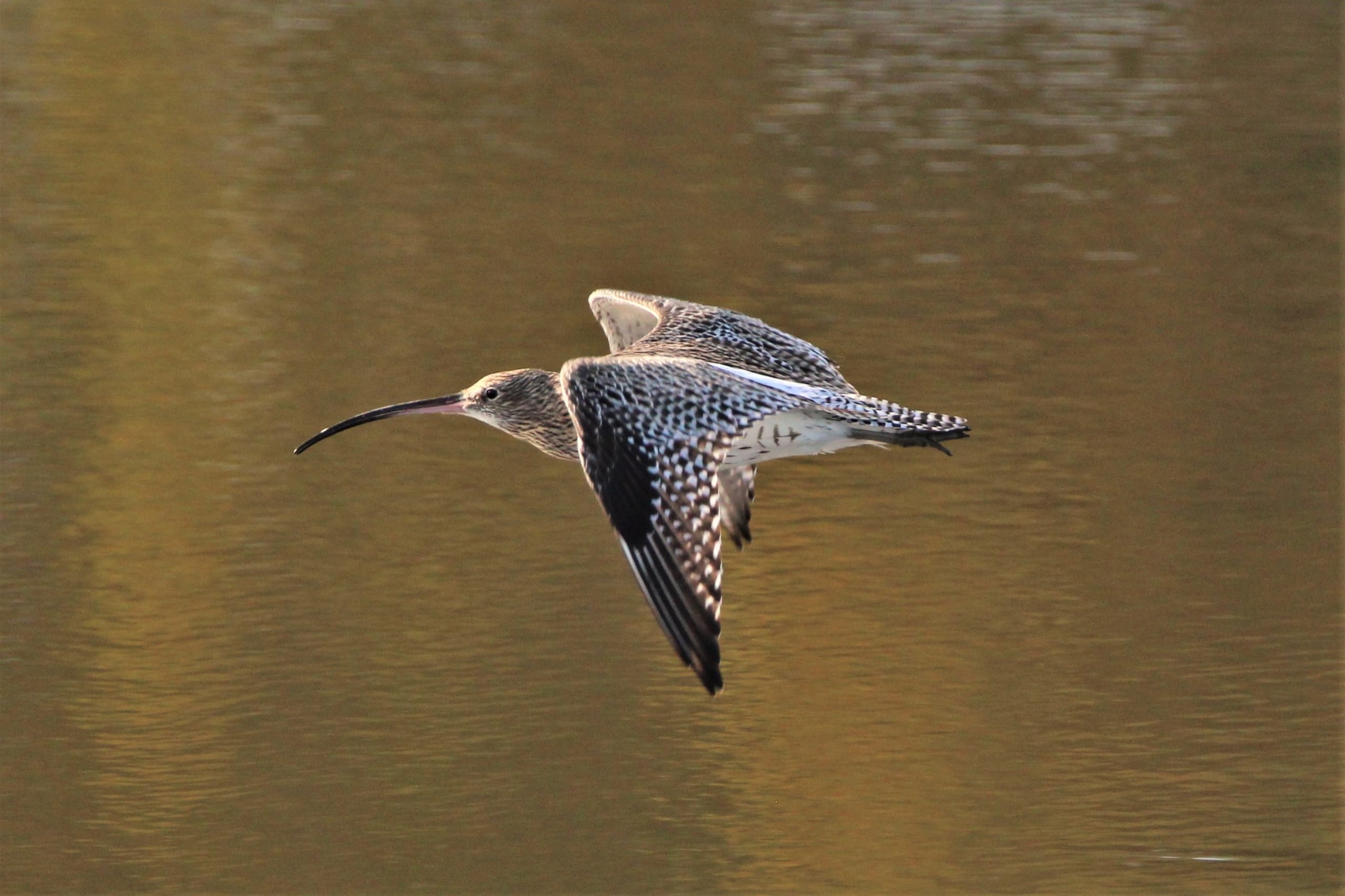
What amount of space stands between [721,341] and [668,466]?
175 centimetres

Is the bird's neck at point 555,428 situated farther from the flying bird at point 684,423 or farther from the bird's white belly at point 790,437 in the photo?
the bird's white belly at point 790,437

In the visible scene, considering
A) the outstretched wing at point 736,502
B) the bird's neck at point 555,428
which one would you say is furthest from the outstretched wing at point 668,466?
the outstretched wing at point 736,502

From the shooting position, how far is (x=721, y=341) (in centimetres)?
877

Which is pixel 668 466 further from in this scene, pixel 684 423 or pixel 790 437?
pixel 790 437

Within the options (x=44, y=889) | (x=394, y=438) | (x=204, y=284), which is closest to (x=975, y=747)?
(x=44, y=889)

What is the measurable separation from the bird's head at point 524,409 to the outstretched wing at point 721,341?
1.20 feet

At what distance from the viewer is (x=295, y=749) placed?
327 inches

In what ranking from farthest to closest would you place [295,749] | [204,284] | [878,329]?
1. [204,284]
2. [878,329]
3. [295,749]

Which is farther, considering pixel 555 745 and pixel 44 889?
pixel 555 745

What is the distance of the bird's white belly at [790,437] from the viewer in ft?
25.9

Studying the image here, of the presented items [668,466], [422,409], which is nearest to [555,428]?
[422,409]

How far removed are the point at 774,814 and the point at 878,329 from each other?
18.5ft

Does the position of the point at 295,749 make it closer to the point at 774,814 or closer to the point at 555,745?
the point at 555,745

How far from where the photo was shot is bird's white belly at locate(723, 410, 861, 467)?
7.91 metres
